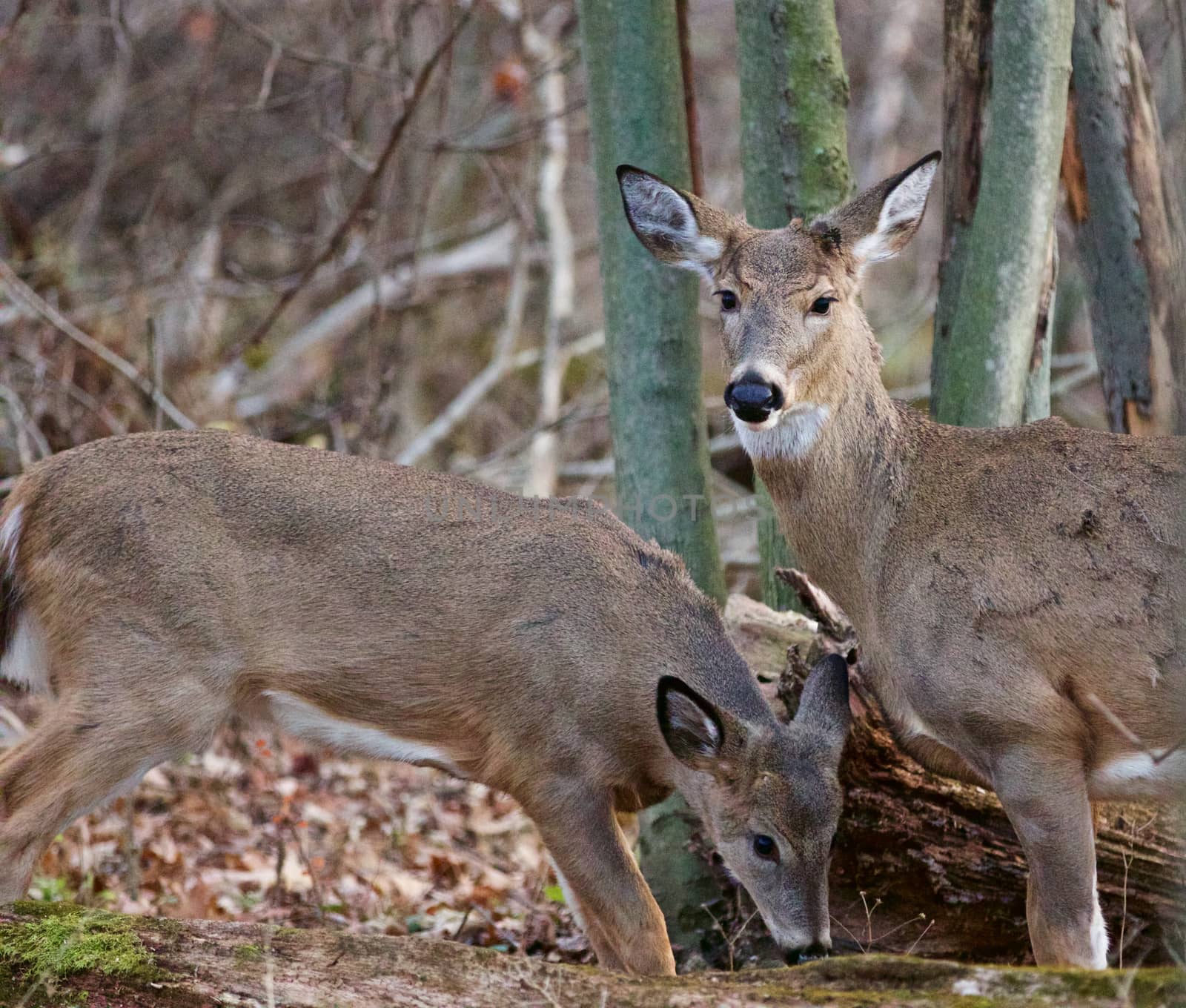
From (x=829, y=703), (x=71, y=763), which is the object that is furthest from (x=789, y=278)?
(x=71, y=763)

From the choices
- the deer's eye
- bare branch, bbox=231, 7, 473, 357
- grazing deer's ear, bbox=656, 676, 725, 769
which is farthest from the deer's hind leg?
bare branch, bbox=231, 7, 473, 357

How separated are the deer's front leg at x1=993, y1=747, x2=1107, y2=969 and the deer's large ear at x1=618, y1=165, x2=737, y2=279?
8.31 ft

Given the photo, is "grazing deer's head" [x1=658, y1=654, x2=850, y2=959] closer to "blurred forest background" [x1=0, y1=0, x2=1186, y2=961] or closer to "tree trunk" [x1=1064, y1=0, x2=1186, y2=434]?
"blurred forest background" [x1=0, y1=0, x2=1186, y2=961]

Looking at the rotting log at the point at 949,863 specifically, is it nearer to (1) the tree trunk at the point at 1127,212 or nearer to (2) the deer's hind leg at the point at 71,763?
(1) the tree trunk at the point at 1127,212

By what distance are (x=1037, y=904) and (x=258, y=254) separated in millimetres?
14735

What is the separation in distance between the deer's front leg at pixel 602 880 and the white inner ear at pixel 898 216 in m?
2.64

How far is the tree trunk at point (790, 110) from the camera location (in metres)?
6.90

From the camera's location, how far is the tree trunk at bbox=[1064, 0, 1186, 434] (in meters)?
7.27

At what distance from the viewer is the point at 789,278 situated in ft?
19.7

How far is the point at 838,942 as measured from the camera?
6344 millimetres

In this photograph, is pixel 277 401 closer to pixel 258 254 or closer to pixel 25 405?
pixel 25 405

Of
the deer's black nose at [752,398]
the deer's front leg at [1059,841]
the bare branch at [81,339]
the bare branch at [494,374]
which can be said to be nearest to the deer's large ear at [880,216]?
the deer's black nose at [752,398]

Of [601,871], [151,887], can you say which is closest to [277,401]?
[151,887]

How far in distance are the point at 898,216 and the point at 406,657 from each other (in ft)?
9.42
